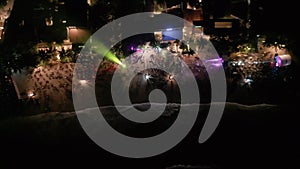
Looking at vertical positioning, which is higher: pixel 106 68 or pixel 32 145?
pixel 106 68

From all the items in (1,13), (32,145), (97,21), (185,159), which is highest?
(1,13)

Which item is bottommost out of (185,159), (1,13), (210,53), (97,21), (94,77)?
(185,159)

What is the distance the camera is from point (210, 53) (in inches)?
181

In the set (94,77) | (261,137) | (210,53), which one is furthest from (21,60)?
(261,137)

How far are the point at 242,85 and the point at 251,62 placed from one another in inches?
29.8

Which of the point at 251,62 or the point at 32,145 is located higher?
the point at 251,62

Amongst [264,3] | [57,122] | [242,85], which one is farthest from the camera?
[242,85]

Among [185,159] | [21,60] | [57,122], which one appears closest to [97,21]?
[21,60]

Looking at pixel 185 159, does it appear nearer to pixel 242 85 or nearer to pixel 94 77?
pixel 94 77

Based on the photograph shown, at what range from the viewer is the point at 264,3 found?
13.6 ft

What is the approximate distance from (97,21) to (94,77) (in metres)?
1.13

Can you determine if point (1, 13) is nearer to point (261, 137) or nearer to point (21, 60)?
point (21, 60)

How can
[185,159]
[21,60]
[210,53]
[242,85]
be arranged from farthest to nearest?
[242,85] → [210,53] → [21,60] → [185,159]

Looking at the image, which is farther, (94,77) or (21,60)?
(94,77)
